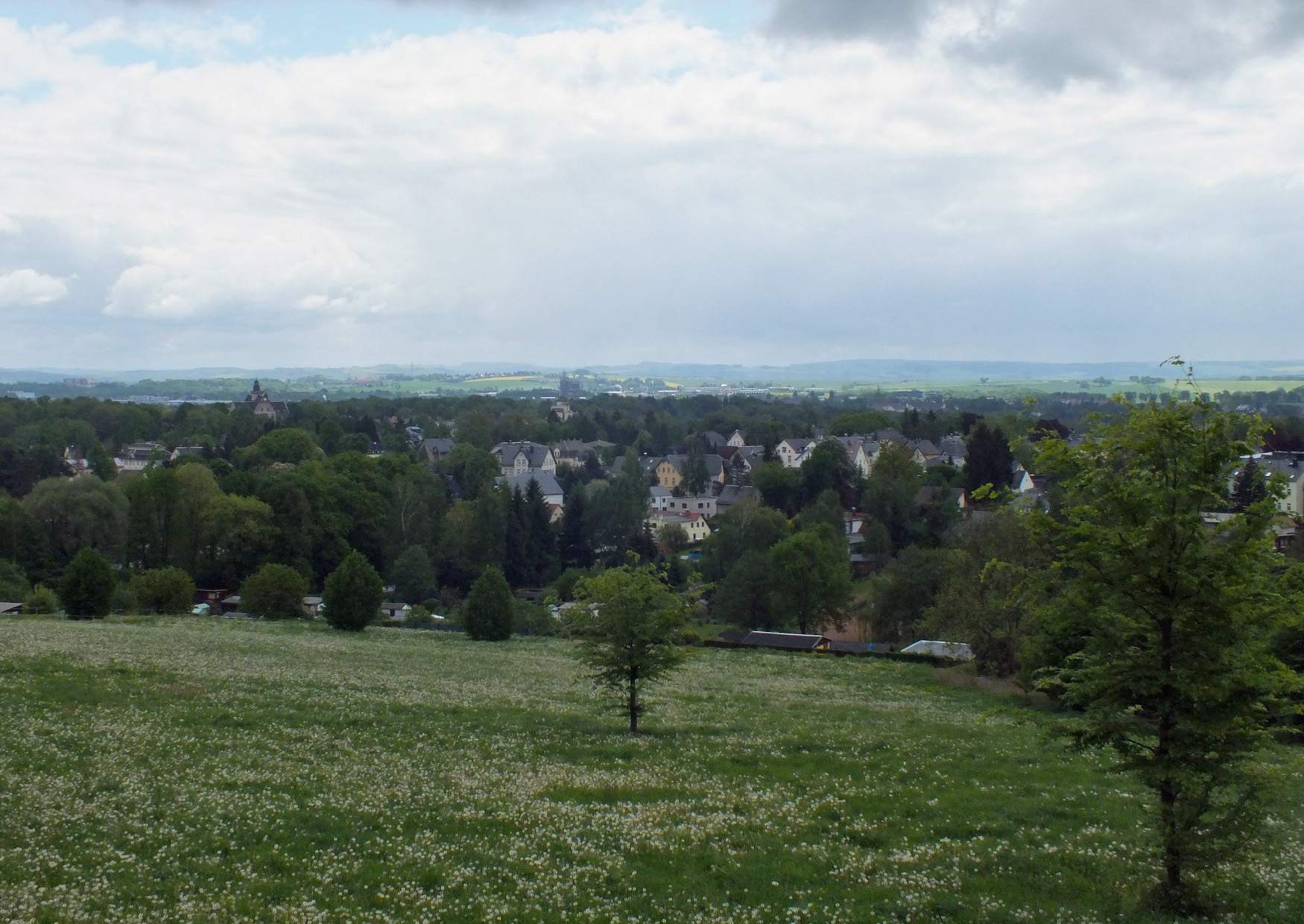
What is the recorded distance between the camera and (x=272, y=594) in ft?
171

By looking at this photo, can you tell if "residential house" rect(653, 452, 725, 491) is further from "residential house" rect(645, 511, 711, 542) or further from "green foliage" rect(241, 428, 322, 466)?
"green foliage" rect(241, 428, 322, 466)

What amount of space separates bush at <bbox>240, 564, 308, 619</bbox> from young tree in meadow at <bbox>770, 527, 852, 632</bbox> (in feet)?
83.6

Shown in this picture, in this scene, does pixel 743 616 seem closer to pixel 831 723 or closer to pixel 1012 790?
pixel 831 723

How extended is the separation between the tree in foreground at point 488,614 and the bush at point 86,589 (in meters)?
15.6

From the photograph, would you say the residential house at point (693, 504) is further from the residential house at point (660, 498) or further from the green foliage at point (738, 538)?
the green foliage at point (738, 538)

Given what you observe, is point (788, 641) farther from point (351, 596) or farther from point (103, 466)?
point (103, 466)

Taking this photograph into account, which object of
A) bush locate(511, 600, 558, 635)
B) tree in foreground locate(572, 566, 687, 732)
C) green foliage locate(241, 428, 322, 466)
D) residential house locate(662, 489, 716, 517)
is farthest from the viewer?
residential house locate(662, 489, 716, 517)

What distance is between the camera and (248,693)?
23969 millimetres

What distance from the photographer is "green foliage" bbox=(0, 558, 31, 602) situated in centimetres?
5288

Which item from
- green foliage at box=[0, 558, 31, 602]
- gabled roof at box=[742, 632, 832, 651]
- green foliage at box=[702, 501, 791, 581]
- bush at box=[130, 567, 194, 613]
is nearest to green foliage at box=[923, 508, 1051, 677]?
gabled roof at box=[742, 632, 832, 651]

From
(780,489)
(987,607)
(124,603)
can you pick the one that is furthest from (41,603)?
(780,489)

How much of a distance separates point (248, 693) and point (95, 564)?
82.5 ft

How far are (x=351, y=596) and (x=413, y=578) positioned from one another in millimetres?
25782

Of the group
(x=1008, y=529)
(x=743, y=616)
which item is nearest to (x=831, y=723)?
(x=1008, y=529)
